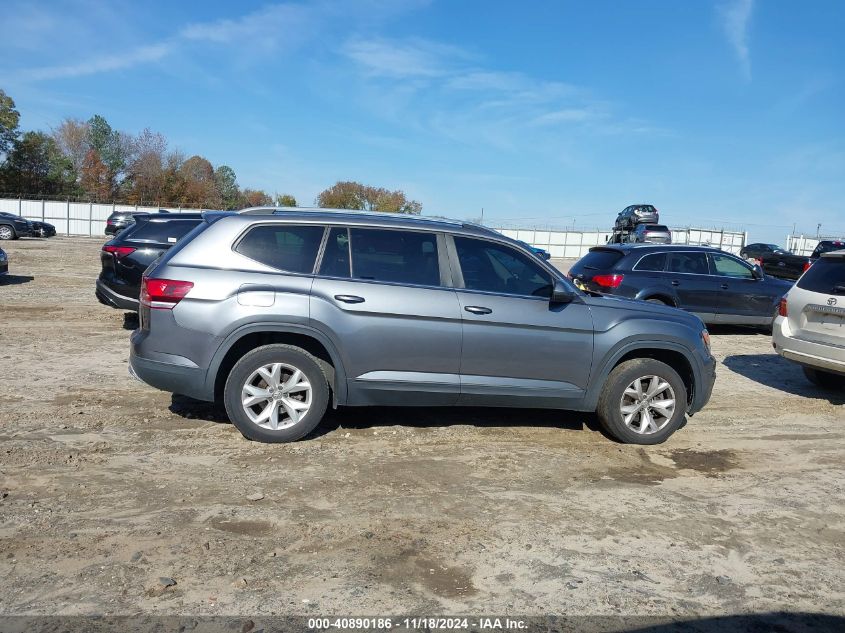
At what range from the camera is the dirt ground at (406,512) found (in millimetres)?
3436

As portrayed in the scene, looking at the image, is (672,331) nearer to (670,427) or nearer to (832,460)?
(670,427)

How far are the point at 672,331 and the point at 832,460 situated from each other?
1722 mm

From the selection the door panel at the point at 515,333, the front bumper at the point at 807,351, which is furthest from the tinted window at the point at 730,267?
the door panel at the point at 515,333

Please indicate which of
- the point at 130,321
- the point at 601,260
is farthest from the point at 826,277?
the point at 130,321

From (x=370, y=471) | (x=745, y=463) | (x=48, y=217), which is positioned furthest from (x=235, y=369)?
(x=48, y=217)

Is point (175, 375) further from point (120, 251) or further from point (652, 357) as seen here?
point (120, 251)

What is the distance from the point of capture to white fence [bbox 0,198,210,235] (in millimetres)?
47469

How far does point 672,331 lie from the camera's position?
240 inches

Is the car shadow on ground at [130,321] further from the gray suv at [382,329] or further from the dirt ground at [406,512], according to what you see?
the gray suv at [382,329]

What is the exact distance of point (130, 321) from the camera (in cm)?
1140

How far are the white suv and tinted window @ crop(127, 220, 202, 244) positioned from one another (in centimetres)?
828

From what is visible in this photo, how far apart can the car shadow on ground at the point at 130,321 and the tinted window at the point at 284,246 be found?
608cm

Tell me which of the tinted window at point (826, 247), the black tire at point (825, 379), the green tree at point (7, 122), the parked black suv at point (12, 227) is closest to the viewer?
the black tire at point (825, 379)

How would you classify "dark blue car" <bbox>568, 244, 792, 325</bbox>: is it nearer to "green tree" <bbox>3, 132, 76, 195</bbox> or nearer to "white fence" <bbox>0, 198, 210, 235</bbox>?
"white fence" <bbox>0, 198, 210, 235</bbox>
